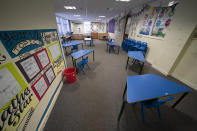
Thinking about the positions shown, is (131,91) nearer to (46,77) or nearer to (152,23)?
(46,77)

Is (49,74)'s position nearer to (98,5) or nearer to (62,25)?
(98,5)

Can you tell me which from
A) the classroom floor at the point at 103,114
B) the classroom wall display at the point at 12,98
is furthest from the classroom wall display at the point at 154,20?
the classroom wall display at the point at 12,98

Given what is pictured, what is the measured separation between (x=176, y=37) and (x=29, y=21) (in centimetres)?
426

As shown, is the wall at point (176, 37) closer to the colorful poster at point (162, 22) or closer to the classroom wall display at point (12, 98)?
the colorful poster at point (162, 22)

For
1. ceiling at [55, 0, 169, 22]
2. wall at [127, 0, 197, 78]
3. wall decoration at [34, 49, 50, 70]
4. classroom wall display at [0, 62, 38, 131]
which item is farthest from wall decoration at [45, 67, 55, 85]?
wall at [127, 0, 197, 78]

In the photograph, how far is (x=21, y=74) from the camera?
89cm

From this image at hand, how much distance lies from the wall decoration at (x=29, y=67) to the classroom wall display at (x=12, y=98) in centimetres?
7

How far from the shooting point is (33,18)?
1.06 m

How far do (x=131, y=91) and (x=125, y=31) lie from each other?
655 centimetres

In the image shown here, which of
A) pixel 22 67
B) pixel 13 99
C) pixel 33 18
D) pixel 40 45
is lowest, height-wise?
pixel 13 99

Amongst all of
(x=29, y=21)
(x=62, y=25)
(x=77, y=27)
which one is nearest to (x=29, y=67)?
(x=29, y=21)

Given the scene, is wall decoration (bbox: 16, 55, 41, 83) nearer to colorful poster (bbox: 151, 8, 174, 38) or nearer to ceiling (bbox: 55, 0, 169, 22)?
ceiling (bbox: 55, 0, 169, 22)

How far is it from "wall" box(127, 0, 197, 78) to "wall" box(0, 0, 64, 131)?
4.05 m

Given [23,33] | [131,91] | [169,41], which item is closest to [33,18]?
[23,33]
